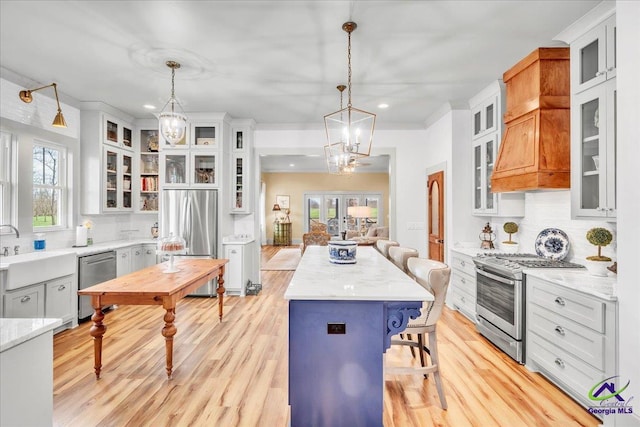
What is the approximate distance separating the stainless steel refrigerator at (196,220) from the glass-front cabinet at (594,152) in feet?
14.5

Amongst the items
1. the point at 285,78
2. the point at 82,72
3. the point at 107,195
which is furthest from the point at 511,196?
the point at 107,195

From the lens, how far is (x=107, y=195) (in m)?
4.82

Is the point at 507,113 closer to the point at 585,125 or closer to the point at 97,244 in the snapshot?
the point at 585,125

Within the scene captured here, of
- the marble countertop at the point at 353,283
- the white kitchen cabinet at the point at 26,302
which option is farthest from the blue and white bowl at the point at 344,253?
the white kitchen cabinet at the point at 26,302

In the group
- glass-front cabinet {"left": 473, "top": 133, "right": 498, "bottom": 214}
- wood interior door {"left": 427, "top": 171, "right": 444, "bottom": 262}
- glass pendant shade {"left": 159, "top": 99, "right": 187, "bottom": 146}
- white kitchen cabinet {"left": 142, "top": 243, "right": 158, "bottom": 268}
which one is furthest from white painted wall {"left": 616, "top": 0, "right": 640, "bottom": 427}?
white kitchen cabinet {"left": 142, "top": 243, "right": 158, "bottom": 268}

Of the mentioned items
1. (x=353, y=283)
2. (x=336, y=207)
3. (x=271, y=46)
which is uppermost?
(x=271, y=46)

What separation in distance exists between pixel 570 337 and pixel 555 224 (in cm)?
141

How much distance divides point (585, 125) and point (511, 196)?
52.1 inches

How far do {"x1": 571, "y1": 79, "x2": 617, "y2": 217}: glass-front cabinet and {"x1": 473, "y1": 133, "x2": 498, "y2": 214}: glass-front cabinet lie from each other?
123cm

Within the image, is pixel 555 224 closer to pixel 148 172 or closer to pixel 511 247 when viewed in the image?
pixel 511 247

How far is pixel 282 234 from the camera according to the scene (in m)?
11.7

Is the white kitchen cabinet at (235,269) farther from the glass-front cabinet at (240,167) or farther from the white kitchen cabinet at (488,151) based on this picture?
the white kitchen cabinet at (488,151)

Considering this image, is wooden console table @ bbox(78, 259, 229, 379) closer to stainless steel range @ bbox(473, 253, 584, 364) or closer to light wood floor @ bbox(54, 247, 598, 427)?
light wood floor @ bbox(54, 247, 598, 427)

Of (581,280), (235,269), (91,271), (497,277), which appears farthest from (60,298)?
(581,280)
